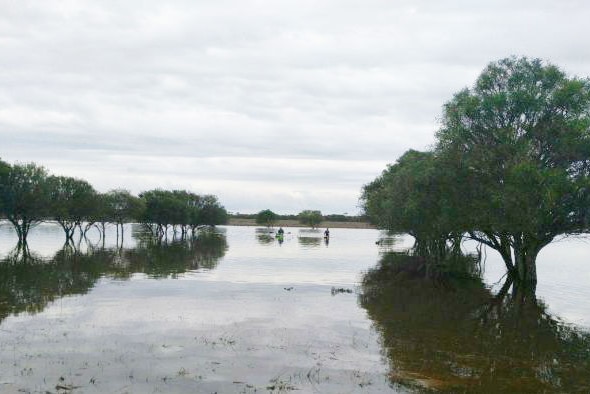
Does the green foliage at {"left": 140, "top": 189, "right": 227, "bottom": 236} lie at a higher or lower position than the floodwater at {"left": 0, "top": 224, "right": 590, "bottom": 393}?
higher

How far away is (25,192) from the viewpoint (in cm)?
7688

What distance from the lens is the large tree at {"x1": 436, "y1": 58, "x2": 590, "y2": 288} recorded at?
1350 inches

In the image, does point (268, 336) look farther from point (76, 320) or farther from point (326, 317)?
point (76, 320)

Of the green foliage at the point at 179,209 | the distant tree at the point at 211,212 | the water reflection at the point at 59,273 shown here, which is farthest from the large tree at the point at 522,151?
the distant tree at the point at 211,212

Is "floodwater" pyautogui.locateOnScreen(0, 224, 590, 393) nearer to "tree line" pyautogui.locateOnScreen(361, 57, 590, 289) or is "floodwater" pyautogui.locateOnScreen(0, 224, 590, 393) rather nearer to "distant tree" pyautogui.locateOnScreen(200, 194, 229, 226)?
"tree line" pyautogui.locateOnScreen(361, 57, 590, 289)

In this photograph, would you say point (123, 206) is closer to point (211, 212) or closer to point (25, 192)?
point (25, 192)

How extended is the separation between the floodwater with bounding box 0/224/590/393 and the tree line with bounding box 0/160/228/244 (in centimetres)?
4003

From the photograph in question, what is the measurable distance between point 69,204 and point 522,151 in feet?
244

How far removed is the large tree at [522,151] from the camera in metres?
34.3

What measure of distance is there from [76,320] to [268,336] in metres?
8.53

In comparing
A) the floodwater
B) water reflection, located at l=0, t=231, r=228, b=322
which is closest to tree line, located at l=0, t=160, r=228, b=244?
water reflection, located at l=0, t=231, r=228, b=322

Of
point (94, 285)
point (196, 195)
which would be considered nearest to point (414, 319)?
point (94, 285)

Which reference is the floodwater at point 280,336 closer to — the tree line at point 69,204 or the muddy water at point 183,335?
the muddy water at point 183,335

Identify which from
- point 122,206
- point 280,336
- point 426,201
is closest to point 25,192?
point 122,206
